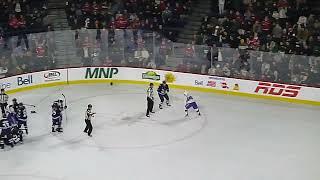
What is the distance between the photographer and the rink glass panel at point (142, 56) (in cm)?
1820

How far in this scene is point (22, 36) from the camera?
63.7ft

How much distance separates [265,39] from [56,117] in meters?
7.56

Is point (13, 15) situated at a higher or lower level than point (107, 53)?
higher

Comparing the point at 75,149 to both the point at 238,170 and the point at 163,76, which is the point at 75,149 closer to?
the point at 238,170

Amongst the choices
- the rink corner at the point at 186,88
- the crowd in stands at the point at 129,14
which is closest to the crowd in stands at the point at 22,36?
the rink corner at the point at 186,88

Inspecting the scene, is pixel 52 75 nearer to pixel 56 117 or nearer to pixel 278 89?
pixel 56 117

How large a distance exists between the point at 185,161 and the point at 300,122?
4.30 m

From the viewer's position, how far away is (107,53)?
66.6 ft

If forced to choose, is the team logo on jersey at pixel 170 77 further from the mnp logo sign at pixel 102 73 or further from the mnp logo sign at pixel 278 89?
the mnp logo sign at pixel 278 89

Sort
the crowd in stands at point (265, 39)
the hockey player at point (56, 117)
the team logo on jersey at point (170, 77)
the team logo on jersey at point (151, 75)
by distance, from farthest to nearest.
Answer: the team logo on jersey at point (151, 75), the team logo on jersey at point (170, 77), the crowd in stands at point (265, 39), the hockey player at point (56, 117)

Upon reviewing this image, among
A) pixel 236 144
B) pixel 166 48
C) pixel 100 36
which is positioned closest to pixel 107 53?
pixel 100 36

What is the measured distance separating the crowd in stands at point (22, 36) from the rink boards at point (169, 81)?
13.8 inches

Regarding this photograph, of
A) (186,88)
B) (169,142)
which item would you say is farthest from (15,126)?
(186,88)

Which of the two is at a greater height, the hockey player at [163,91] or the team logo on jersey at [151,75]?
the team logo on jersey at [151,75]
